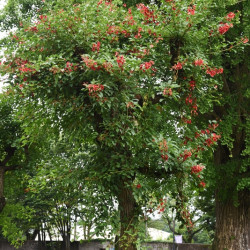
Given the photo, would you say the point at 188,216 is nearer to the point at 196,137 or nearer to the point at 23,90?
the point at 196,137

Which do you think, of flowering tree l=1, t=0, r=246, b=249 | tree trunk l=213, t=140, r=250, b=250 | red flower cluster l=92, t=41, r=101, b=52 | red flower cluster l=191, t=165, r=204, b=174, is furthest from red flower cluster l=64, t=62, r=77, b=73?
tree trunk l=213, t=140, r=250, b=250

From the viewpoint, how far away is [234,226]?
1262 cm

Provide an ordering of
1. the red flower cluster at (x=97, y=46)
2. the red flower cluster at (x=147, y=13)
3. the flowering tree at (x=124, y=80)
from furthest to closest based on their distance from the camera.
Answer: the red flower cluster at (x=147, y=13), the flowering tree at (x=124, y=80), the red flower cluster at (x=97, y=46)

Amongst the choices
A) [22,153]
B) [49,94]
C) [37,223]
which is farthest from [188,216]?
[37,223]

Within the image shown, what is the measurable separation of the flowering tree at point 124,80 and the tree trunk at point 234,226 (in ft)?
16.3

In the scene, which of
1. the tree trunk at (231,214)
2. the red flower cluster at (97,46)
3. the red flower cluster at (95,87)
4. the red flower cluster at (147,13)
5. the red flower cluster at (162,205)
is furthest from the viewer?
the tree trunk at (231,214)

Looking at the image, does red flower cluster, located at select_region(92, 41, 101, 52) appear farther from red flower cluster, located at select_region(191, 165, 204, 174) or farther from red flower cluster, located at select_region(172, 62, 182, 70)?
red flower cluster, located at select_region(191, 165, 204, 174)

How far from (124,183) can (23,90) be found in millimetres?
2754

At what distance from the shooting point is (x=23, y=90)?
24.6 feet

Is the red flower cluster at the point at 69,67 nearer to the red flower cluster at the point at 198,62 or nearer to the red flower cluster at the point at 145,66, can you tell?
the red flower cluster at the point at 145,66

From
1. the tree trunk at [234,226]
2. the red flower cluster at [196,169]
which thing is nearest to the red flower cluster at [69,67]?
the red flower cluster at [196,169]

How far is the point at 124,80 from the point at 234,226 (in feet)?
25.2

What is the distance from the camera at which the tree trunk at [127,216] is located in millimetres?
7750

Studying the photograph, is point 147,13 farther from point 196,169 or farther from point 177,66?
point 196,169
